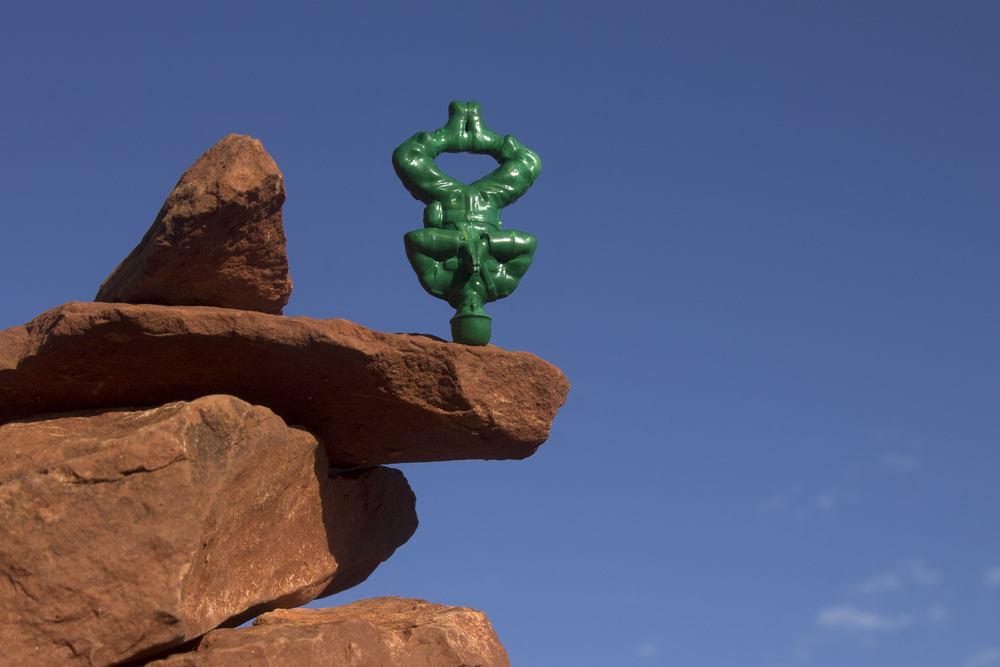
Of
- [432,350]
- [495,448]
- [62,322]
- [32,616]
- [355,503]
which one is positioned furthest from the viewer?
[355,503]

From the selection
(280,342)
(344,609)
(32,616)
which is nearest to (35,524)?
(32,616)

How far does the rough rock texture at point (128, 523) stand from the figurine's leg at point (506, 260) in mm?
1276

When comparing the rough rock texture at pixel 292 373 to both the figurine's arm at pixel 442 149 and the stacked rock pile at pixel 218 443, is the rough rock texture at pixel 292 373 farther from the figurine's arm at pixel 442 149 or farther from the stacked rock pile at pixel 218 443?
the figurine's arm at pixel 442 149

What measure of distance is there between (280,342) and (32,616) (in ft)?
4.72

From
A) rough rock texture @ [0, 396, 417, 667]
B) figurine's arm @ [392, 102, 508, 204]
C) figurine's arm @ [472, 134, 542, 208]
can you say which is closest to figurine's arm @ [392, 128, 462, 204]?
figurine's arm @ [392, 102, 508, 204]

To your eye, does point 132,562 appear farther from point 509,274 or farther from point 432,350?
point 509,274

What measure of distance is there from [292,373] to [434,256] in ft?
3.17

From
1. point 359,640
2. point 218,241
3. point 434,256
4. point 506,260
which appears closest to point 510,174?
point 506,260

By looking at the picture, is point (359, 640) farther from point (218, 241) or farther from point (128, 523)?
point (218, 241)

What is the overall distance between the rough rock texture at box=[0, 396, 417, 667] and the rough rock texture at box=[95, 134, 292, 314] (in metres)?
0.65

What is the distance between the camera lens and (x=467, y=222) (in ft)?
17.4

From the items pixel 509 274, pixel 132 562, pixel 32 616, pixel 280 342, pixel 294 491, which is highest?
pixel 509 274

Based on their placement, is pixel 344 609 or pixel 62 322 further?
pixel 344 609

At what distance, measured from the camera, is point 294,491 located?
4965 mm
